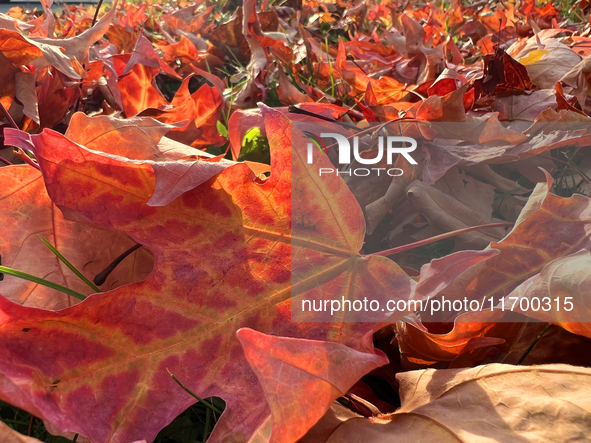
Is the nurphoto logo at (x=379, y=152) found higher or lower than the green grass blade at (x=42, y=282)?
higher

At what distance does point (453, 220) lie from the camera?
59cm

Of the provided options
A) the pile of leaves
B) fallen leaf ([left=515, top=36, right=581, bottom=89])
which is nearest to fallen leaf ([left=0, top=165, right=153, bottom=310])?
the pile of leaves

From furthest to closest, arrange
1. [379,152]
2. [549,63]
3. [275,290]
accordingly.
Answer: [549,63], [379,152], [275,290]

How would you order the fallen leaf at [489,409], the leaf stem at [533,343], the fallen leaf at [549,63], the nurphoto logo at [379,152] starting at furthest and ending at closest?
1. the fallen leaf at [549,63]
2. the nurphoto logo at [379,152]
3. the leaf stem at [533,343]
4. the fallen leaf at [489,409]

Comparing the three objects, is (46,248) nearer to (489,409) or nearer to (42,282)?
(42,282)

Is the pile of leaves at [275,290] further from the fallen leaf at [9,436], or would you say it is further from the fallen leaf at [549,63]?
the fallen leaf at [549,63]

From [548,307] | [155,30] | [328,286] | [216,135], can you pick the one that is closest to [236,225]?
[328,286]

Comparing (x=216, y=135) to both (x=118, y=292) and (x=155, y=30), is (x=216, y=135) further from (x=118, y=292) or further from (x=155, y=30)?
(x=155, y=30)

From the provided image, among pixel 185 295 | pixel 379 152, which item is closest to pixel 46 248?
pixel 185 295

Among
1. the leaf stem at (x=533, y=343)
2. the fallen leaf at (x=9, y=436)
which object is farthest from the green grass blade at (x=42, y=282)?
the leaf stem at (x=533, y=343)

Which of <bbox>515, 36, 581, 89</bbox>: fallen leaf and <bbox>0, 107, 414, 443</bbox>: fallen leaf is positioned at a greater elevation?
<bbox>515, 36, 581, 89</bbox>: fallen leaf

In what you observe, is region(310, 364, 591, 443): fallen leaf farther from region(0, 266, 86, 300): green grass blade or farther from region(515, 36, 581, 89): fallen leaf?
region(515, 36, 581, 89): fallen leaf

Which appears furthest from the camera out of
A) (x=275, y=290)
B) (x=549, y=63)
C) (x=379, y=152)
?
(x=549, y=63)

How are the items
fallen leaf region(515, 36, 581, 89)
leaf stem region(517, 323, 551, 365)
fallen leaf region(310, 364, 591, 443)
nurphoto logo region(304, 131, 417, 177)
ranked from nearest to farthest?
fallen leaf region(310, 364, 591, 443) → leaf stem region(517, 323, 551, 365) → nurphoto logo region(304, 131, 417, 177) → fallen leaf region(515, 36, 581, 89)
